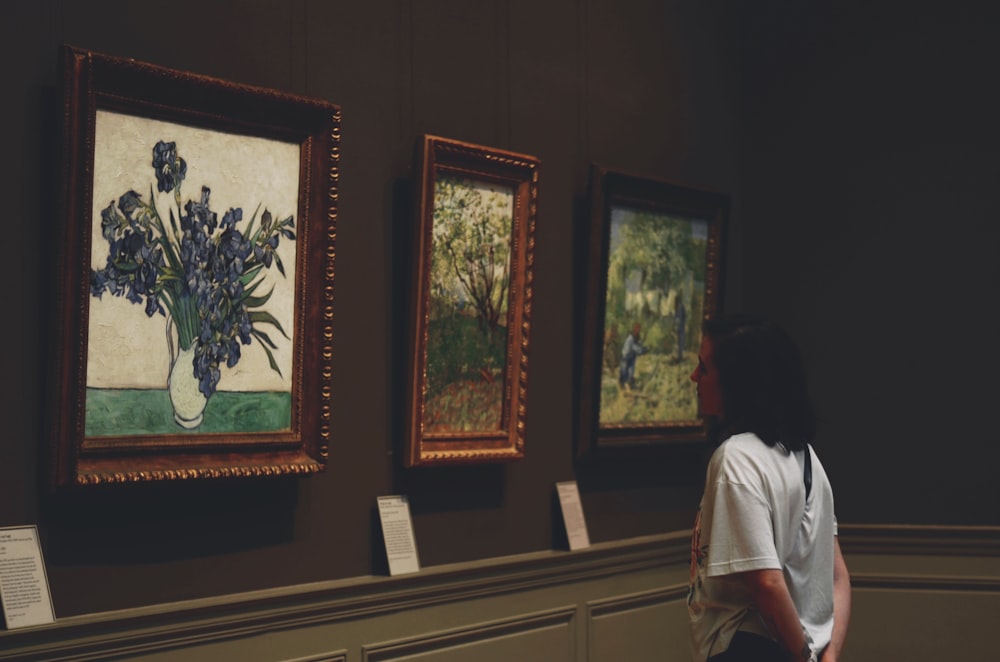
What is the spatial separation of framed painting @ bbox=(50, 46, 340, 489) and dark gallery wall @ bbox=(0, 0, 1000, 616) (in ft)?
0.39

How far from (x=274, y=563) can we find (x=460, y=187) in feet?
5.42

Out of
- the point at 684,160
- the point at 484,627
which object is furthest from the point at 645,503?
the point at 684,160

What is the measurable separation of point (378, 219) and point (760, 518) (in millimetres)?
2055

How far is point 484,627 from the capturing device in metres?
4.59

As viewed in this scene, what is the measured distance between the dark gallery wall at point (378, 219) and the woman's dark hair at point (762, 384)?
1.62 metres

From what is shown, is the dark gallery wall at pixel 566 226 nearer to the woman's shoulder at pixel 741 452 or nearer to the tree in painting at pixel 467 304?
the tree in painting at pixel 467 304

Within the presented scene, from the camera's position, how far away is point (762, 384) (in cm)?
309

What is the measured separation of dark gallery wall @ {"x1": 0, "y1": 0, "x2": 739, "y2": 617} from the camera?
10.9 ft

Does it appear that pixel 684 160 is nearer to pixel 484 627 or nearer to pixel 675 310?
pixel 675 310

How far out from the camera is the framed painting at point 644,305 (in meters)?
5.18

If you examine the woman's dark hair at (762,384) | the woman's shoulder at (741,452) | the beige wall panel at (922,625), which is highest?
the woman's dark hair at (762,384)

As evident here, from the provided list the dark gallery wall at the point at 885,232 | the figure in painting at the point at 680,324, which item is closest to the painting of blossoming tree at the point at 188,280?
the figure in painting at the point at 680,324

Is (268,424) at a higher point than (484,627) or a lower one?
higher

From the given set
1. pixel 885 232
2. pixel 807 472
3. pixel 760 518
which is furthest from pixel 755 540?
pixel 885 232
